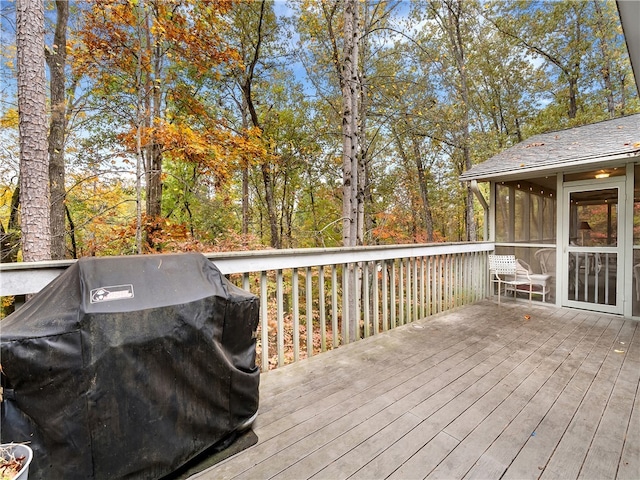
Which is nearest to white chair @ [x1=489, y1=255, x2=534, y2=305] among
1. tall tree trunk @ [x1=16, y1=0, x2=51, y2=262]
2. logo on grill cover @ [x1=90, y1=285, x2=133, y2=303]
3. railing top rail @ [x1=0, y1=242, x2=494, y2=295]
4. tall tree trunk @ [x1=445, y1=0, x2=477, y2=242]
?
railing top rail @ [x1=0, y1=242, x2=494, y2=295]

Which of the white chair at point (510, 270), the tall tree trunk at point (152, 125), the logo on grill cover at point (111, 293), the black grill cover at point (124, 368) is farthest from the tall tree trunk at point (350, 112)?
the logo on grill cover at point (111, 293)

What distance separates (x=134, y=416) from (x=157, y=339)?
1.11 feet

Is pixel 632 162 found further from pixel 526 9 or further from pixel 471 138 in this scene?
pixel 526 9

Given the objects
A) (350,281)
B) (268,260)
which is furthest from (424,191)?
(268,260)

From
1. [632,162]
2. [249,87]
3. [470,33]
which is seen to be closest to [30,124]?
[249,87]

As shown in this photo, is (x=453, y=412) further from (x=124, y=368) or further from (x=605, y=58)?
(x=605, y=58)

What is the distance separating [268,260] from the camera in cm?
252

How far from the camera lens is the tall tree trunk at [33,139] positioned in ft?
8.73

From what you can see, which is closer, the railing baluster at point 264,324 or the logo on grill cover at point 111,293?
the logo on grill cover at point 111,293

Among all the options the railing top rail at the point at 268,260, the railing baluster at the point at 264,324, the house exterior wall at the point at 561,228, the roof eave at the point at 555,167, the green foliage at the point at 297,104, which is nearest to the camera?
the railing top rail at the point at 268,260

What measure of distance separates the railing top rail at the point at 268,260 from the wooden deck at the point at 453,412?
36.3 inches

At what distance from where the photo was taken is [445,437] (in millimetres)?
1790

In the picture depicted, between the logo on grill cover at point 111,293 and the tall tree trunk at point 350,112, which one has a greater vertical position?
the tall tree trunk at point 350,112

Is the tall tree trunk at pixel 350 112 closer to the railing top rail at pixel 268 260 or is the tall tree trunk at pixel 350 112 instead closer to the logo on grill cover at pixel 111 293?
the railing top rail at pixel 268 260
